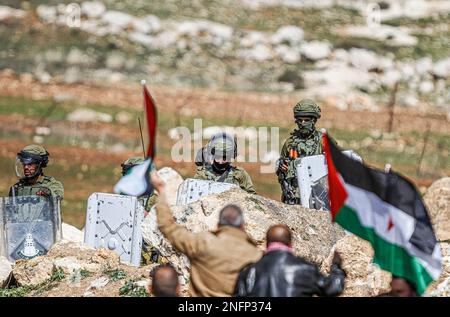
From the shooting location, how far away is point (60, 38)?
5225 cm

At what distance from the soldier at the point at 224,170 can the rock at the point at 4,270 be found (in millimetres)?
2627

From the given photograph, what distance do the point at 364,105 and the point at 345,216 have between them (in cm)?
3841

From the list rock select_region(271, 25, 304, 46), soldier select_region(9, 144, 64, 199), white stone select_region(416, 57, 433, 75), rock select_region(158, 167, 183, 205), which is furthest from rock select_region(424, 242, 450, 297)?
rock select_region(271, 25, 304, 46)

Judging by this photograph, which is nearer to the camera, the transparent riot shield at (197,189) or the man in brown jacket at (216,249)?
the man in brown jacket at (216,249)

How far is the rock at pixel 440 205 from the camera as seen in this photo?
18766mm

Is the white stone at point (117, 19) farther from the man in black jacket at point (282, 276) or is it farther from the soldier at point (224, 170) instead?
the man in black jacket at point (282, 276)

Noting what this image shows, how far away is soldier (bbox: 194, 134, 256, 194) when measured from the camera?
16203 mm

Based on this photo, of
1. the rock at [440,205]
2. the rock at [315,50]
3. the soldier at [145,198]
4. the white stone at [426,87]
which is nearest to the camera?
the soldier at [145,198]

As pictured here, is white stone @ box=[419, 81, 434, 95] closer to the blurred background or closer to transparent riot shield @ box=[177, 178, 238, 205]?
the blurred background

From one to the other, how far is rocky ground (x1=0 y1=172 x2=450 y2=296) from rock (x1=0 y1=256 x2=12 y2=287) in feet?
0.04

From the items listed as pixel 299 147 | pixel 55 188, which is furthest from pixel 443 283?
pixel 55 188

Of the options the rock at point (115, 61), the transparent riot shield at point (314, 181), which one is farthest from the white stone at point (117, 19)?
the transparent riot shield at point (314, 181)
